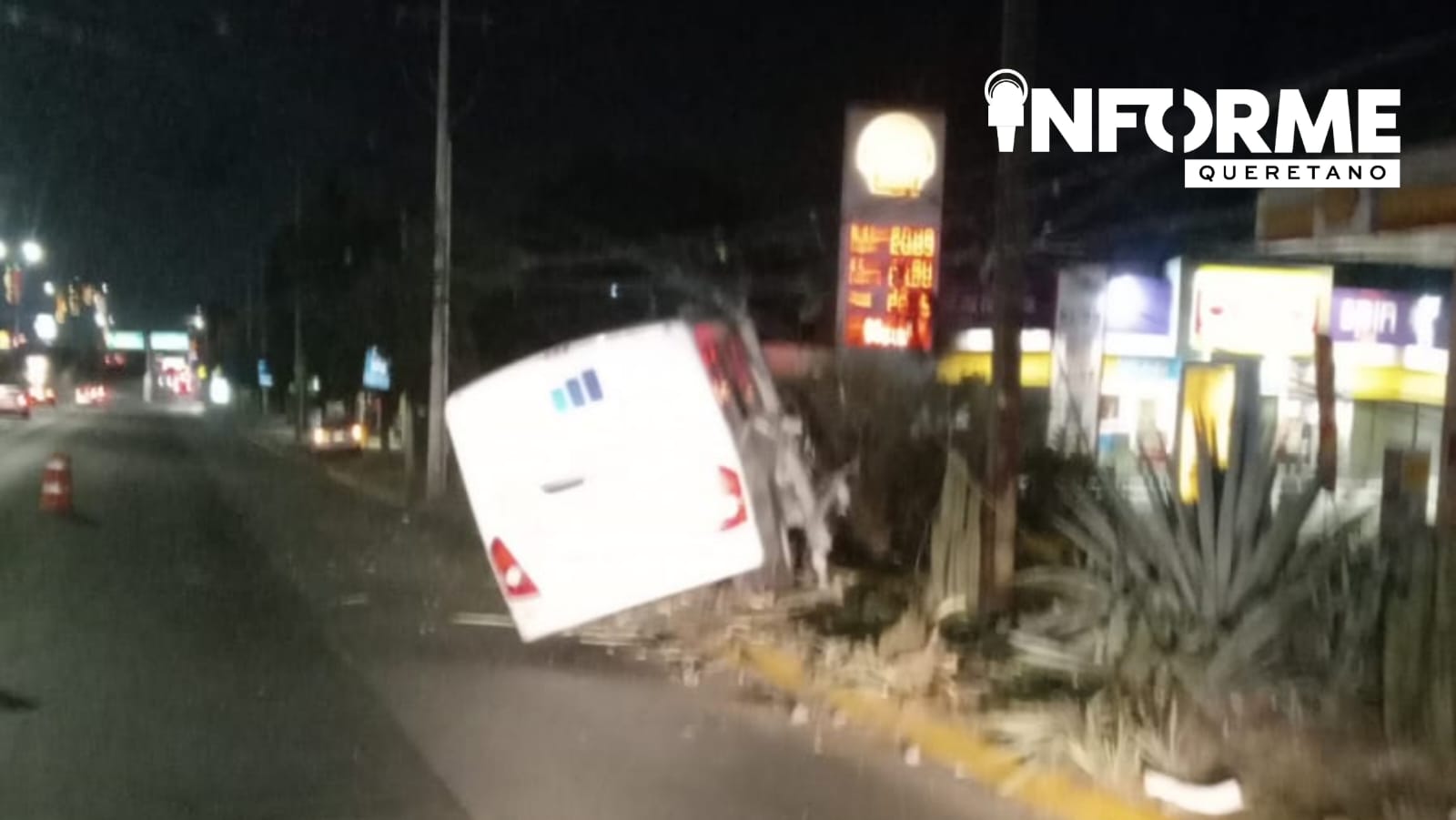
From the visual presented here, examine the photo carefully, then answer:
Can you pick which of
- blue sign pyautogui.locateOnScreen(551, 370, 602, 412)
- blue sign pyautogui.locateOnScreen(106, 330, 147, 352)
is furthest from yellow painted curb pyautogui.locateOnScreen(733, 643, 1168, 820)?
blue sign pyautogui.locateOnScreen(106, 330, 147, 352)

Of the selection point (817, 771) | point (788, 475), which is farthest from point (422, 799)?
point (788, 475)

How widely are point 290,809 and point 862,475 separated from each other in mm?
9704

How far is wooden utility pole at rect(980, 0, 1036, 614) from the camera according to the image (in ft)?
43.9

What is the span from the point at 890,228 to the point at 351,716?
52.4 ft

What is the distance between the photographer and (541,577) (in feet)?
45.7

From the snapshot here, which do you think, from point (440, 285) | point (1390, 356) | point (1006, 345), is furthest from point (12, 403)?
point (1006, 345)

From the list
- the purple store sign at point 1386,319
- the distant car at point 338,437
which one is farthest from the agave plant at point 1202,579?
the distant car at point 338,437

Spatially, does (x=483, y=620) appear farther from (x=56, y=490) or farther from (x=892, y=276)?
(x=56, y=490)

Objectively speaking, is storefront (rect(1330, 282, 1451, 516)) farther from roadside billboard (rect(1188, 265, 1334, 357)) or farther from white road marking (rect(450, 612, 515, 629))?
white road marking (rect(450, 612, 515, 629))

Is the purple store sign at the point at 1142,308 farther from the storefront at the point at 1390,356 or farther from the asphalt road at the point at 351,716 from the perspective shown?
the asphalt road at the point at 351,716

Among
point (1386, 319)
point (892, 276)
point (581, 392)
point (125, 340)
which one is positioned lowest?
point (581, 392)

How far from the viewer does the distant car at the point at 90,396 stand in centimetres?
12750

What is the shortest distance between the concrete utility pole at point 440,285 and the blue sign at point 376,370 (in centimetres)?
1139

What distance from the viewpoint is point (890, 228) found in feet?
87.2
